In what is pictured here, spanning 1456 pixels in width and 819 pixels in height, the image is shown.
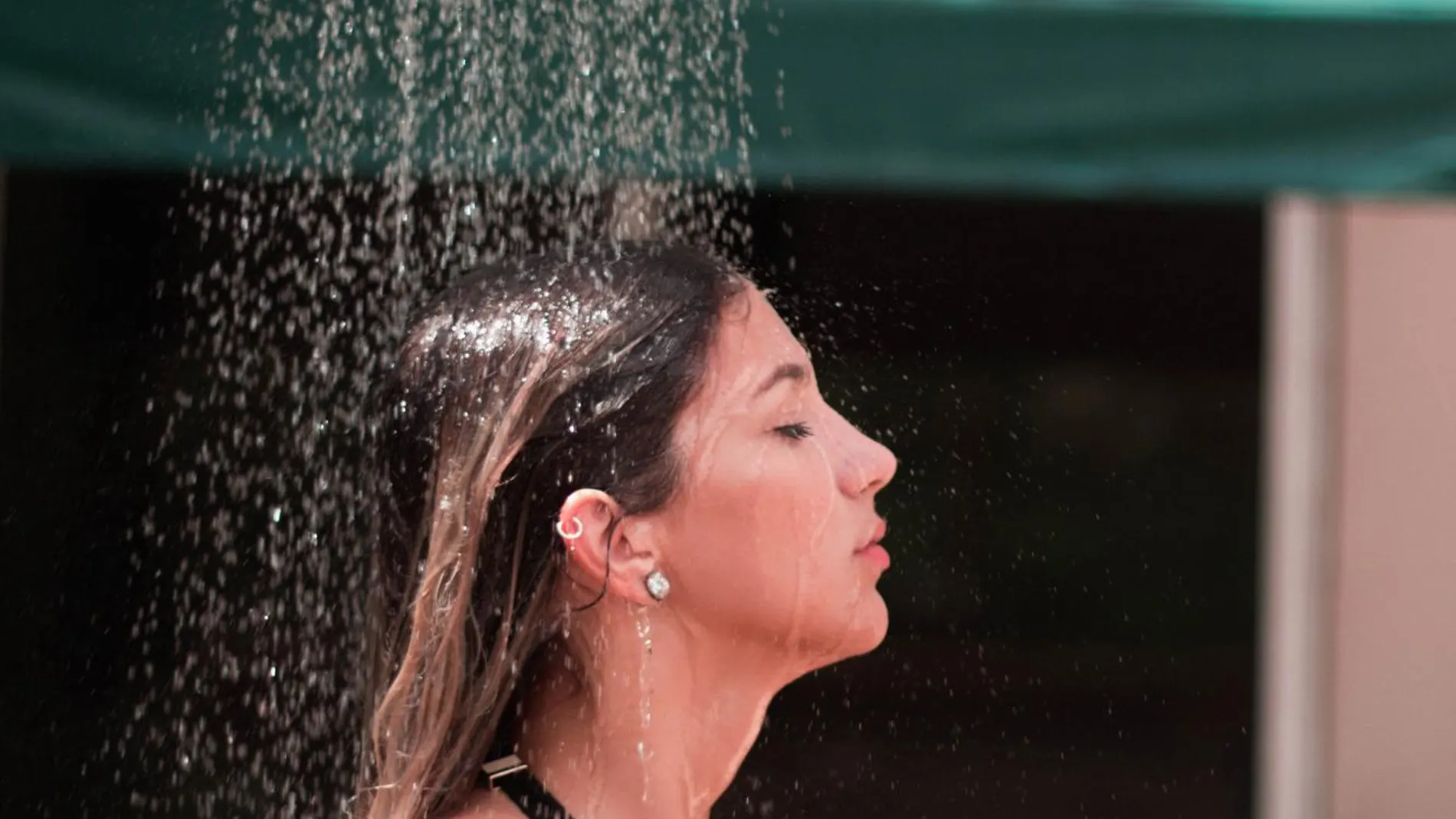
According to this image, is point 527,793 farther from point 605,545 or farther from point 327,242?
point 327,242

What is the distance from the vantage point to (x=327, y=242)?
378 cm

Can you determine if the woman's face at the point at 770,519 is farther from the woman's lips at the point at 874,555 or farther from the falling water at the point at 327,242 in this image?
the falling water at the point at 327,242

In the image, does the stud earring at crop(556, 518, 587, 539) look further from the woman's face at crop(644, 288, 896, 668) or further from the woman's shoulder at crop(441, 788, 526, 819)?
the woman's shoulder at crop(441, 788, 526, 819)

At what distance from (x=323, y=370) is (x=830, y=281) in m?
1.08

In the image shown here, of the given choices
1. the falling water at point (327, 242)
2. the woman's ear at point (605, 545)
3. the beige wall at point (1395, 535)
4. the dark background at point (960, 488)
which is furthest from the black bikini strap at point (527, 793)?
the beige wall at point (1395, 535)

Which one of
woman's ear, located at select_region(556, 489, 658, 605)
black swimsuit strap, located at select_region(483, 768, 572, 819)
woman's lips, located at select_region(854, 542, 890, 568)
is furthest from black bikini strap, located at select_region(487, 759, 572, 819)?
woman's lips, located at select_region(854, 542, 890, 568)

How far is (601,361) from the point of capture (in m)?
2.05

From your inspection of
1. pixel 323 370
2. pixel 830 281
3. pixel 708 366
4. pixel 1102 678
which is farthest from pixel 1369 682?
pixel 708 366

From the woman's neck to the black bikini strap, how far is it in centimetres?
1

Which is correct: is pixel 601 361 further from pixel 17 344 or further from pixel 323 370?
pixel 17 344

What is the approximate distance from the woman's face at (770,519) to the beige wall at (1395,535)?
9.33 ft

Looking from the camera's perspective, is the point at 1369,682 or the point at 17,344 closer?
the point at 17,344

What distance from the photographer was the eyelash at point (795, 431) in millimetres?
2062

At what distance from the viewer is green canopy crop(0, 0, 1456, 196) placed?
2.61 meters
